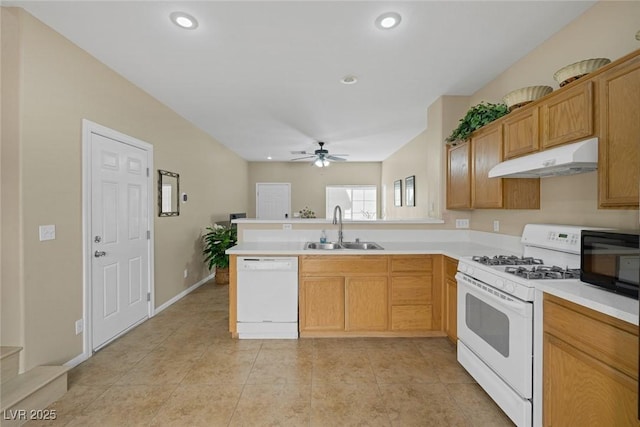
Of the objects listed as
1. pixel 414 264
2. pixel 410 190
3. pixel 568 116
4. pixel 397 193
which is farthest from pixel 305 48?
pixel 397 193

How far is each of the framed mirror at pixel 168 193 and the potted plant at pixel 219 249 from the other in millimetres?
864

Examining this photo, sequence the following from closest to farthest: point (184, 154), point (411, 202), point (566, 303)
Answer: point (566, 303) → point (184, 154) → point (411, 202)

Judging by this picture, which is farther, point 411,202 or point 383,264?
point 411,202

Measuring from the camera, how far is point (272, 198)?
8.18 meters

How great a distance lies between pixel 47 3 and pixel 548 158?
339 centimetres

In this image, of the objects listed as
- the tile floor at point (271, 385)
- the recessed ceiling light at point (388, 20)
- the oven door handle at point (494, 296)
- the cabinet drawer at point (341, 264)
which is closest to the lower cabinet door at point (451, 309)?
the tile floor at point (271, 385)

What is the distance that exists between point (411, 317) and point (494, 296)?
3.94 feet

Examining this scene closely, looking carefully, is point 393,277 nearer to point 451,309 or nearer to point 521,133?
point 451,309

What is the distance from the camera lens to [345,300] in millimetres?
2920

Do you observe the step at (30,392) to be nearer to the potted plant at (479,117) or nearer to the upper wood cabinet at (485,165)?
the upper wood cabinet at (485,165)

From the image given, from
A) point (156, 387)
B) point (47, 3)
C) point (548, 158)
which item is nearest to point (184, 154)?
point (47, 3)

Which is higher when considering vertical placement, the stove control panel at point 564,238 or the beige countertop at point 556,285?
the stove control panel at point 564,238

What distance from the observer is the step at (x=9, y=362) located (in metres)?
1.84

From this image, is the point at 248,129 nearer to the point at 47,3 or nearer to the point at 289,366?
the point at 47,3
